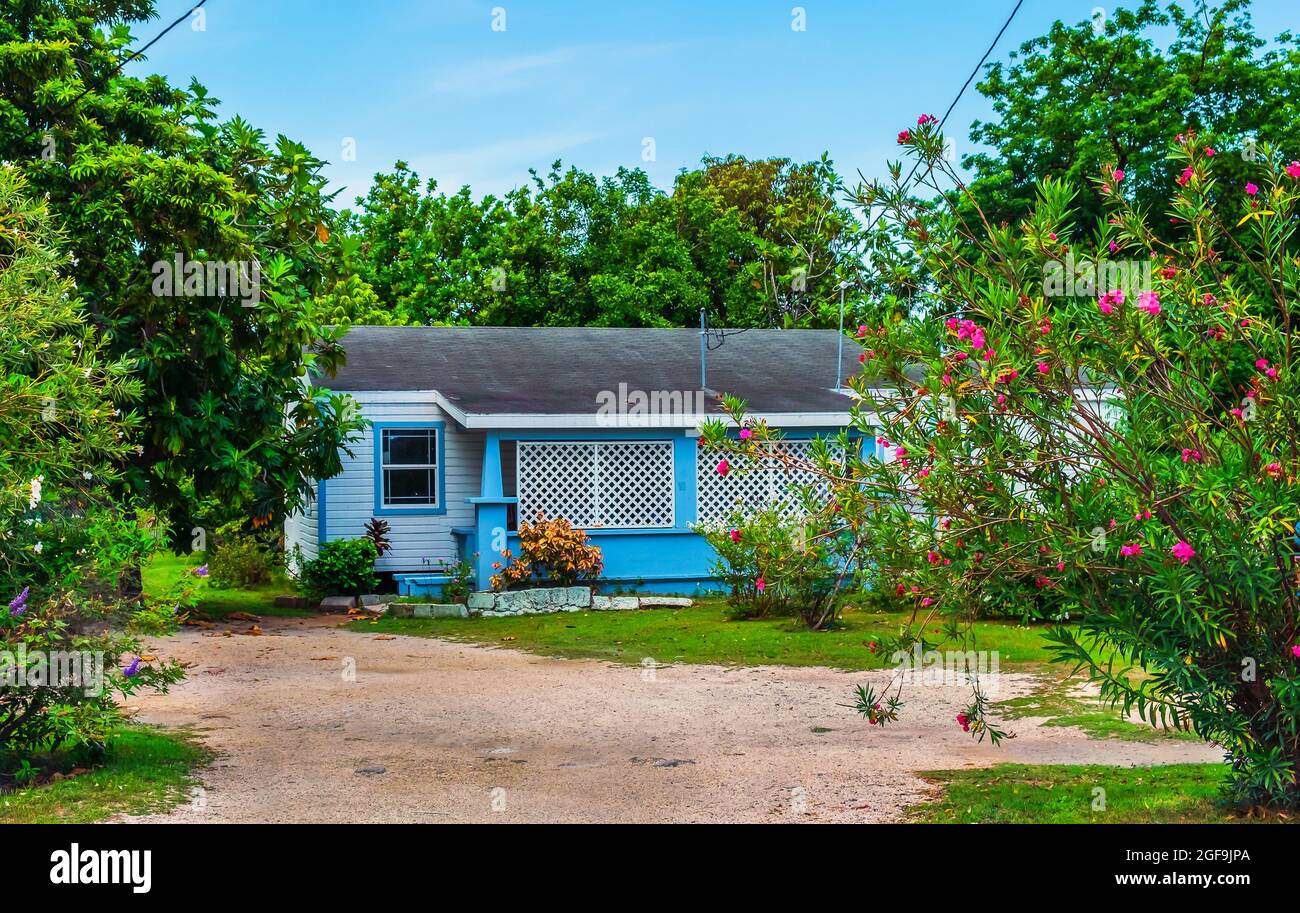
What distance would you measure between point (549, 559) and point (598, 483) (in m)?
1.79

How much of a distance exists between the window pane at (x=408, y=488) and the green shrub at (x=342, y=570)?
1117 millimetres

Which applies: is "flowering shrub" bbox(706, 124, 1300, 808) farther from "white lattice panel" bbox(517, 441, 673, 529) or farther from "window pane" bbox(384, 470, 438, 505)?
"window pane" bbox(384, 470, 438, 505)

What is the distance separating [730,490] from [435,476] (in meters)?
4.78

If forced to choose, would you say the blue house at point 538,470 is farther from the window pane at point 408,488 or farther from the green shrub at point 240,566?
the green shrub at point 240,566

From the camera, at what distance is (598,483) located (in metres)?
19.8

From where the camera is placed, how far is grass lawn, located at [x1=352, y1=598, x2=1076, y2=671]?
45.1 feet

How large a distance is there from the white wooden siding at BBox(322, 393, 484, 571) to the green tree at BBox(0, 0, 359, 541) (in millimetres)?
2774

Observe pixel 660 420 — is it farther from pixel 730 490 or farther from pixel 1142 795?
pixel 1142 795

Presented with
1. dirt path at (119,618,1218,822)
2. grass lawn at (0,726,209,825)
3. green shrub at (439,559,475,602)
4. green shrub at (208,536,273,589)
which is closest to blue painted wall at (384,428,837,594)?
green shrub at (439,559,475,602)

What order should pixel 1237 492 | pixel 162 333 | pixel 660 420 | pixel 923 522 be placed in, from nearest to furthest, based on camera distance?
pixel 1237 492, pixel 923 522, pixel 162 333, pixel 660 420

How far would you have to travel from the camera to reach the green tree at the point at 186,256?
14.5 m

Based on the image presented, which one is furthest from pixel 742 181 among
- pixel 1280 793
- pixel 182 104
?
pixel 1280 793

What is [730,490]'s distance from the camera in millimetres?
20578

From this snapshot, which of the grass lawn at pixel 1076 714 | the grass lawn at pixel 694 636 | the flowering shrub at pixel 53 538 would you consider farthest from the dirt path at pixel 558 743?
the flowering shrub at pixel 53 538
